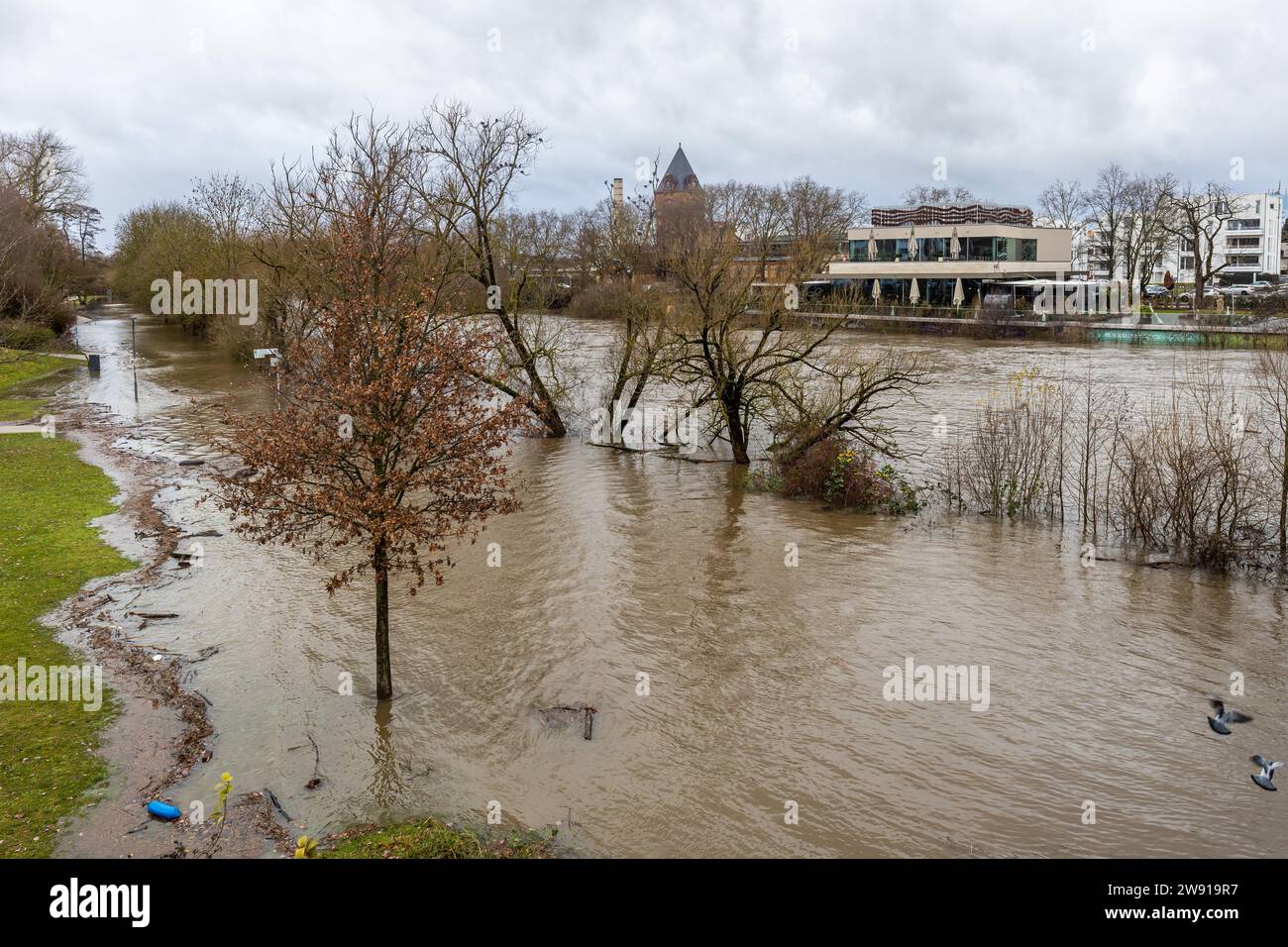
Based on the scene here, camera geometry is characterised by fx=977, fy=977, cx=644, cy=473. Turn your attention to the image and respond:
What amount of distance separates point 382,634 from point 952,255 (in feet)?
257

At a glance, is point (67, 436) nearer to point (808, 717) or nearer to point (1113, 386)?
point (808, 717)

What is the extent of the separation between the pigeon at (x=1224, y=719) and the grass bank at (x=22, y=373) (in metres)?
29.3

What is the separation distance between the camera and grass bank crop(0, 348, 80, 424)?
33.7 meters

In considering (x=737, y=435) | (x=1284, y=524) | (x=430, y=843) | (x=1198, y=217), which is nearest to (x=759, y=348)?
(x=737, y=435)

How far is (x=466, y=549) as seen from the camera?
20.0 metres

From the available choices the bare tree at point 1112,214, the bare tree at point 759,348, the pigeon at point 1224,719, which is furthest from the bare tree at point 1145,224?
the pigeon at point 1224,719

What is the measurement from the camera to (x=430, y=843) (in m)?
9.46

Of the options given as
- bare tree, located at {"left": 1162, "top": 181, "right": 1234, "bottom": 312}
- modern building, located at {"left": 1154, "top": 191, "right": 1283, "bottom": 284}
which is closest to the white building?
modern building, located at {"left": 1154, "top": 191, "right": 1283, "bottom": 284}

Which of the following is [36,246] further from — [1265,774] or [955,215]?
[955,215]

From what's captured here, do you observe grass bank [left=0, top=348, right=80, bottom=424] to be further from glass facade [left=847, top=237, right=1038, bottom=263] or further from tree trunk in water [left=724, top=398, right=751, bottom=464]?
glass facade [left=847, top=237, right=1038, bottom=263]

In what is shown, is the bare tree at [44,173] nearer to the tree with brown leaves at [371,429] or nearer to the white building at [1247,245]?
the tree with brown leaves at [371,429]

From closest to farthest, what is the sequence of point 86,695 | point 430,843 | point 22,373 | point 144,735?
point 430,843, point 144,735, point 86,695, point 22,373
